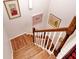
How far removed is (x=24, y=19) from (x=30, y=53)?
155cm

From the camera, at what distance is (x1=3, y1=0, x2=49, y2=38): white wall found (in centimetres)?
502

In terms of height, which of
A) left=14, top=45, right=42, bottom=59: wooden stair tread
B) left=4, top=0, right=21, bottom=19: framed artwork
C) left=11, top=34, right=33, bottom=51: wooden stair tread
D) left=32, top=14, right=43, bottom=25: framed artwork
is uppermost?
left=4, top=0, right=21, bottom=19: framed artwork

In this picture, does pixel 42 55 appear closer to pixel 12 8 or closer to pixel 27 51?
pixel 27 51

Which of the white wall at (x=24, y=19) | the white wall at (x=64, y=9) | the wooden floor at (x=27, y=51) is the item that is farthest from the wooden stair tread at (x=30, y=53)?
the white wall at (x=64, y=9)

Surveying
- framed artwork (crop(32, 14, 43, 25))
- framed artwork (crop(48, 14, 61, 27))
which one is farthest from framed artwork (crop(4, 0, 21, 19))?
framed artwork (crop(48, 14, 61, 27))

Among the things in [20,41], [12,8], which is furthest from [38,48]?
[12,8]

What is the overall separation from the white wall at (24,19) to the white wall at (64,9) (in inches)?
15.7

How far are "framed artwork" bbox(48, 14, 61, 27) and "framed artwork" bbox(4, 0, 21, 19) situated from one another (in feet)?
4.43

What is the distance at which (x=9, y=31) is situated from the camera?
205 inches

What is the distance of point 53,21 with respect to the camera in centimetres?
560

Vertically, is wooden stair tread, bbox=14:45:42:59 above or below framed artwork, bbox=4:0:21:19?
below

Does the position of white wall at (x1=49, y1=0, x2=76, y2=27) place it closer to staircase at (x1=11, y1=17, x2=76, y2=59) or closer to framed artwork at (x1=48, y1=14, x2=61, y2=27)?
framed artwork at (x1=48, y1=14, x2=61, y2=27)

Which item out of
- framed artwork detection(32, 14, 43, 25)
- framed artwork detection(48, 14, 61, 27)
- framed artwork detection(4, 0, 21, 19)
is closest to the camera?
framed artwork detection(4, 0, 21, 19)

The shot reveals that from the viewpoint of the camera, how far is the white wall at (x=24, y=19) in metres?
5.02
